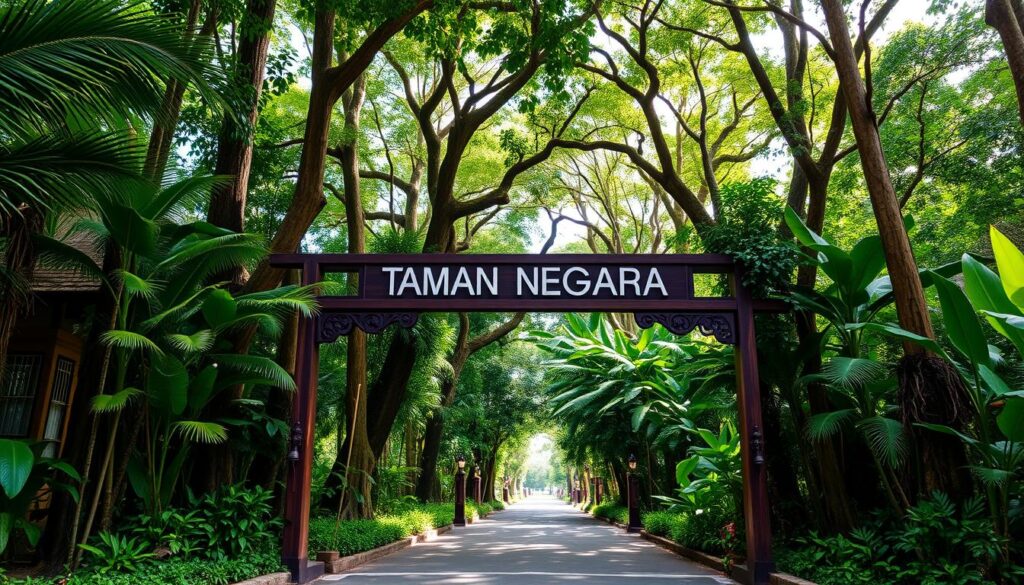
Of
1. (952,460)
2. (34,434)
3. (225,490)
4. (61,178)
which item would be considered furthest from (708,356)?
(34,434)

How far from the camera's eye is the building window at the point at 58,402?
32.6 ft

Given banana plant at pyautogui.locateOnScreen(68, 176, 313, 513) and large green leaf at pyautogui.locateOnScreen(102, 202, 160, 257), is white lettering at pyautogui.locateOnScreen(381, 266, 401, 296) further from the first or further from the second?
large green leaf at pyautogui.locateOnScreen(102, 202, 160, 257)

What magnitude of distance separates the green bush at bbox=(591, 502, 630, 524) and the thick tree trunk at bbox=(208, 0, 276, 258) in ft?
46.1

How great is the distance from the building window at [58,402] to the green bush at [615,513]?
13.7 metres

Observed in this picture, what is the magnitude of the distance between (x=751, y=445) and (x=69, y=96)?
7057 mm

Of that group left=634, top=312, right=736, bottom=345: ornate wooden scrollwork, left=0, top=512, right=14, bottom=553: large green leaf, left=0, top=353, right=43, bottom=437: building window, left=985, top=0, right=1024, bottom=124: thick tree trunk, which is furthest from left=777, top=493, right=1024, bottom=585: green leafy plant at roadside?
left=0, top=353, right=43, bottom=437: building window

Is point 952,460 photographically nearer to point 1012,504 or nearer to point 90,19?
point 1012,504

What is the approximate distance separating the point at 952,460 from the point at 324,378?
1545 centimetres

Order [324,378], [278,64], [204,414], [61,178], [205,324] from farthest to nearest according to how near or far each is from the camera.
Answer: [324,378]
[278,64]
[204,414]
[205,324]
[61,178]

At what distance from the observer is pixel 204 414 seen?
8047 millimetres

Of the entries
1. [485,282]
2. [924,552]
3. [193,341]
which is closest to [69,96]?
[193,341]

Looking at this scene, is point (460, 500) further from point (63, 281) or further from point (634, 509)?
point (63, 281)

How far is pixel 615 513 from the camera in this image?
22.0 meters

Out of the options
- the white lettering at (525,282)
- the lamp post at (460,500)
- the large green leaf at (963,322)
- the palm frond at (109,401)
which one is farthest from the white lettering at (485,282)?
the lamp post at (460,500)
